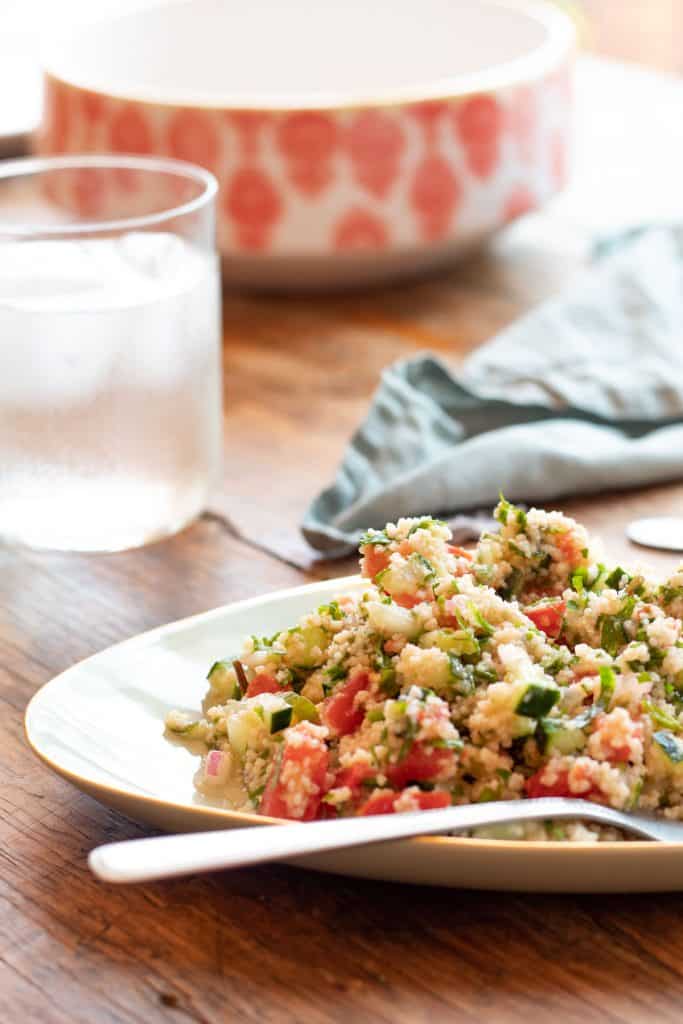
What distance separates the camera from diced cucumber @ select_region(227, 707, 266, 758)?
962 millimetres

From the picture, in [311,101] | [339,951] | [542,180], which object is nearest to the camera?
[339,951]

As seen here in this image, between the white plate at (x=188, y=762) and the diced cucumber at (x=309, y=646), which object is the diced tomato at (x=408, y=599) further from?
the white plate at (x=188, y=762)

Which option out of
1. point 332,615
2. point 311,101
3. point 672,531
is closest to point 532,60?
point 311,101

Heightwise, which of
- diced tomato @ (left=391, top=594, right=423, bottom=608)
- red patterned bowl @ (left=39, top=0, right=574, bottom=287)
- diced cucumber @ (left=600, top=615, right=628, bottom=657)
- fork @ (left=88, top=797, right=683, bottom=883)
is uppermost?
red patterned bowl @ (left=39, top=0, right=574, bottom=287)

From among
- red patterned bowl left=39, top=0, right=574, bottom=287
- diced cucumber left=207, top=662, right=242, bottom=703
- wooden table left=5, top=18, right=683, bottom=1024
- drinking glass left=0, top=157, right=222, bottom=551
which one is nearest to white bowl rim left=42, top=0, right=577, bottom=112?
red patterned bowl left=39, top=0, right=574, bottom=287

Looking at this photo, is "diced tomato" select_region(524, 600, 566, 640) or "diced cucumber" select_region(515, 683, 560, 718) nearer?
"diced cucumber" select_region(515, 683, 560, 718)

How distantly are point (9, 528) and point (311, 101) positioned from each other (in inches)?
26.4

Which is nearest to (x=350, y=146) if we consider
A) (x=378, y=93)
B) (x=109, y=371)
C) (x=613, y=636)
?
(x=378, y=93)

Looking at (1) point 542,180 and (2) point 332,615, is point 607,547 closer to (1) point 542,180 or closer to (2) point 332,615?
(2) point 332,615

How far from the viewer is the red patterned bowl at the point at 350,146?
69.7 inches

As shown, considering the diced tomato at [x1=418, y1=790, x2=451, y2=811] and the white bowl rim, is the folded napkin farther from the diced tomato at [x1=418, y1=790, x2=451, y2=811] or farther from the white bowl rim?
the diced tomato at [x1=418, y1=790, x2=451, y2=811]

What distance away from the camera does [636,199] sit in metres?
2.23

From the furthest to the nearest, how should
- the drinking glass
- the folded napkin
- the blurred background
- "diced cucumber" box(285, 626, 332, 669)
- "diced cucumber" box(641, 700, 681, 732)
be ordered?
the blurred background → the folded napkin → the drinking glass → "diced cucumber" box(285, 626, 332, 669) → "diced cucumber" box(641, 700, 681, 732)

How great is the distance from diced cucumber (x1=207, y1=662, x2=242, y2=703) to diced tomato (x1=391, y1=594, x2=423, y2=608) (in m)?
0.13
